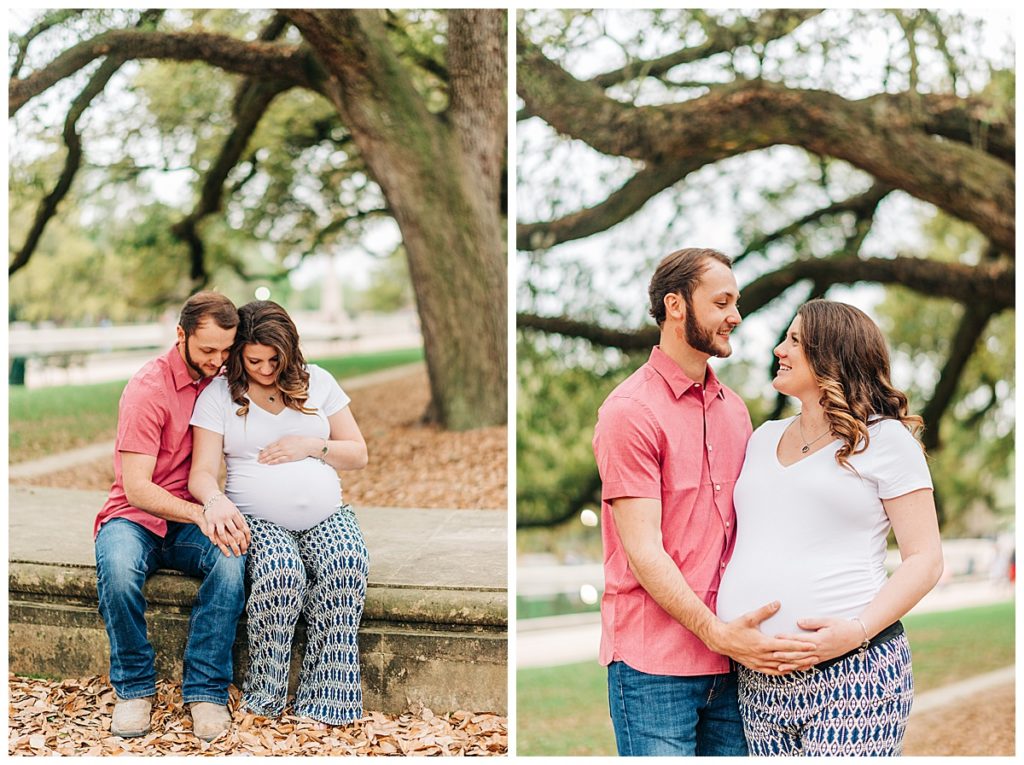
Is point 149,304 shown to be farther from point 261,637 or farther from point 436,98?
point 261,637

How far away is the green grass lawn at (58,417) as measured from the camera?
6312mm

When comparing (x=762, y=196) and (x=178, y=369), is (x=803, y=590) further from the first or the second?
(x=762, y=196)

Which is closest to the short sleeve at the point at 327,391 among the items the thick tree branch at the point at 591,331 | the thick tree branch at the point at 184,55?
the thick tree branch at the point at 591,331

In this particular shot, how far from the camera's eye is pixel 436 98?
734cm

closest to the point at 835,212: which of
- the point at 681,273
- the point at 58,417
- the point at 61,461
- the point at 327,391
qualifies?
the point at 327,391

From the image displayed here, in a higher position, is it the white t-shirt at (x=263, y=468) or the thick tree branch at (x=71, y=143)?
the thick tree branch at (x=71, y=143)

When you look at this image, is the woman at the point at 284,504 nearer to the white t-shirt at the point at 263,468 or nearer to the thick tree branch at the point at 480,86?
the white t-shirt at the point at 263,468

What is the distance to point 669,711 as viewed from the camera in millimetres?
2113

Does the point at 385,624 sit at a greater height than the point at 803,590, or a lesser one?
lesser

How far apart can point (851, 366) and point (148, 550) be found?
6.62 ft

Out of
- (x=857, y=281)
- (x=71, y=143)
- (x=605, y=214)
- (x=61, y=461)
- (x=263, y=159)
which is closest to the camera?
(x=605, y=214)

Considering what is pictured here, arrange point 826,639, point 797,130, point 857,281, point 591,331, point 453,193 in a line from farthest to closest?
point 591,331
point 857,281
point 453,193
point 797,130
point 826,639

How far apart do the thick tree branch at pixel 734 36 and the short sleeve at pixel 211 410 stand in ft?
9.25

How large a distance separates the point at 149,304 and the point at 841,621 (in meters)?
7.91
